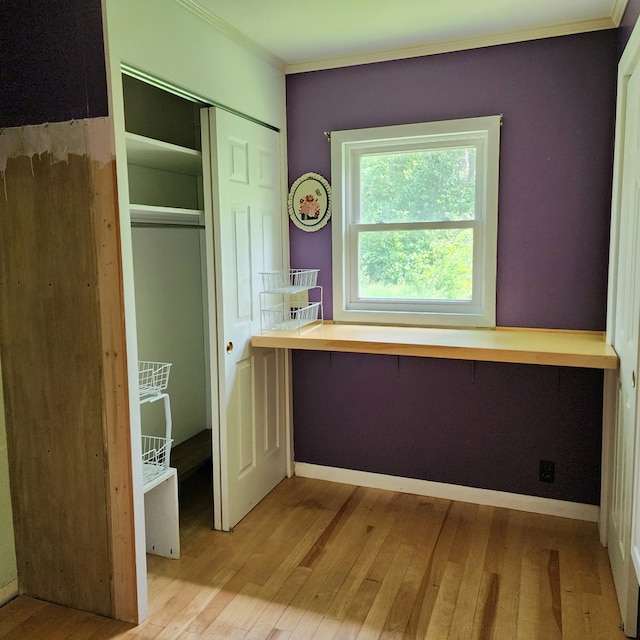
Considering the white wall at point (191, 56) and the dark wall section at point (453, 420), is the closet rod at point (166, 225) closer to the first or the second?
the white wall at point (191, 56)

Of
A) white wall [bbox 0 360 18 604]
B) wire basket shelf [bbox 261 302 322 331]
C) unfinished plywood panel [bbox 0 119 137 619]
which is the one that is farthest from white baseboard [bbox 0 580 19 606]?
wire basket shelf [bbox 261 302 322 331]

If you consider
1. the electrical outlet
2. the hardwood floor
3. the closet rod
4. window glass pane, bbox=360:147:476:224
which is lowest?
the hardwood floor

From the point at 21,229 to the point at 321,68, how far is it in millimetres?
1808

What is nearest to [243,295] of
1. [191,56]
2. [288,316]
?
[288,316]

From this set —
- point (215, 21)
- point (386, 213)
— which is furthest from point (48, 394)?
point (386, 213)

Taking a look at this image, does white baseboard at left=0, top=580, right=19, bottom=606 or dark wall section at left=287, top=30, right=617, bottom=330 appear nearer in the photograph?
white baseboard at left=0, top=580, right=19, bottom=606

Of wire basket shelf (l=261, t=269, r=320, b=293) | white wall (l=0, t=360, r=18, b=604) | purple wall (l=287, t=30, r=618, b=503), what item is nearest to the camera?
white wall (l=0, t=360, r=18, b=604)

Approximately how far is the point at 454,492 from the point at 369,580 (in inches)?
35.0

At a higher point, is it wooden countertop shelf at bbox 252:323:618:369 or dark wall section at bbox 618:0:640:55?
dark wall section at bbox 618:0:640:55

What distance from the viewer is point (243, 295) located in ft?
9.41

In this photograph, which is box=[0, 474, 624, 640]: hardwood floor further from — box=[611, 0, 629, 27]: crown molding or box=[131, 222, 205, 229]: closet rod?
box=[611, 0, 629, 27]: crown molding

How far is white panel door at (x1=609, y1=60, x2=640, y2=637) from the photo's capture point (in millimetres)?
2006

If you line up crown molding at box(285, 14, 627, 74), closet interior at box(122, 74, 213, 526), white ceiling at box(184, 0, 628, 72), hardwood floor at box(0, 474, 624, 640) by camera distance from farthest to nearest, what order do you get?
closet interior at box(122, 74, 213, 526) → crown molding at box(285, 14, 627, 74) → white ceiling at box(184, 0, 628, 72) → hardwood floor at box(0, 474, 624, 640)

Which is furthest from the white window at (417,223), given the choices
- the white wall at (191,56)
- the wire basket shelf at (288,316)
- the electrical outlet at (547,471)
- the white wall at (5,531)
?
the white wall at (5,531)
